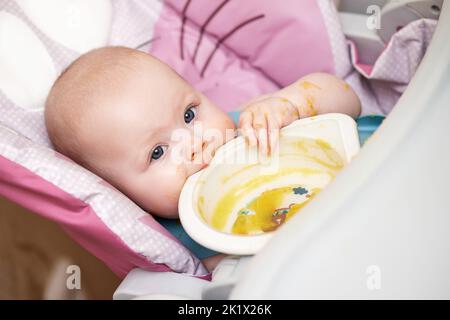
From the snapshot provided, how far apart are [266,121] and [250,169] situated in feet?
0.24

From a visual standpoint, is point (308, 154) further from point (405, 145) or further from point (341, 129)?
point (405, 145)

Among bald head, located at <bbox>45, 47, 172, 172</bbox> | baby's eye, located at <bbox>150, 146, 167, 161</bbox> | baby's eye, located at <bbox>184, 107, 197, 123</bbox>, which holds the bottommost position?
baby's eye, located at <bbox>150, 146, 167, 161</bbox>

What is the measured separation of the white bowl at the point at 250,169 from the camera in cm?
74

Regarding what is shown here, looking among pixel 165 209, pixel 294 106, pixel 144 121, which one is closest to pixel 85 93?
pixel 144 121

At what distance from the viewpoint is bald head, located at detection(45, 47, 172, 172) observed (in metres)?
0.82

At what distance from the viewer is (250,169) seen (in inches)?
31.1

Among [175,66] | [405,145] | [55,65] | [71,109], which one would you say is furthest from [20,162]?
[405,145]

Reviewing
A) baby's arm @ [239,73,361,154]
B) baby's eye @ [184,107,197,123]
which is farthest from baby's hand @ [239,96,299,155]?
baby's eye @ [184,107,197,123]

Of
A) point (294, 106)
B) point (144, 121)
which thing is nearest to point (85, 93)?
point (144, 121)

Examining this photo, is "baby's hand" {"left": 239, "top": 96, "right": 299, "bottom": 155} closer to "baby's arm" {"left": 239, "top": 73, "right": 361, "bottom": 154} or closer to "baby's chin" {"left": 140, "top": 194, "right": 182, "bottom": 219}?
"baby's arm" {"left": 239, "top": 73, "right": 361, "bottom": 154}

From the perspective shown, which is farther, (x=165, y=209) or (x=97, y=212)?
(x=165, y=209)

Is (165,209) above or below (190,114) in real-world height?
below

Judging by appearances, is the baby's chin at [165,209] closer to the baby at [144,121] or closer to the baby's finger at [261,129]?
the baby at [144,121]

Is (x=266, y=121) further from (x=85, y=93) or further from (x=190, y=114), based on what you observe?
(x=85, y=93)
